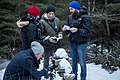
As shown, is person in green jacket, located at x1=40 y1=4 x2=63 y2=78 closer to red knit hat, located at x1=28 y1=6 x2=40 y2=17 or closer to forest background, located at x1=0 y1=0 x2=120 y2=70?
red knit hat, located at x1=28 y1=6 x2=40 y2=17

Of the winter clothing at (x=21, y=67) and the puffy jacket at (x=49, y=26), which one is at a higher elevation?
the puffy jacket at (x=49, y=26)

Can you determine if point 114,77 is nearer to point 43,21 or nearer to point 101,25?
point 43,21

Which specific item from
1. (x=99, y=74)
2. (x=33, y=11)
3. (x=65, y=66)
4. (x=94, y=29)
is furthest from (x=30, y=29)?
(x=94, y=29)

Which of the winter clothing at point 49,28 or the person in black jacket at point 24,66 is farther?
the winter clothing at point 49,28

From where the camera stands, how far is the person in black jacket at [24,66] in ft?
12.4

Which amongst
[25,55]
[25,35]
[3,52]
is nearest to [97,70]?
[25,35]

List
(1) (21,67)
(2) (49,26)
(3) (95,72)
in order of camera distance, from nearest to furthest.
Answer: (1) (21,67), (2) (49,26), (3) (95,72)

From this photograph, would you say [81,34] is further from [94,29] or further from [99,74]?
[94,29]

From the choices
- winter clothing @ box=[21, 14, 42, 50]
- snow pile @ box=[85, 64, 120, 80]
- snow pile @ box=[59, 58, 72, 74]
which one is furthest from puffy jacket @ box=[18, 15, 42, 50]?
snow pile @ box=[85, 64, 120, 80]

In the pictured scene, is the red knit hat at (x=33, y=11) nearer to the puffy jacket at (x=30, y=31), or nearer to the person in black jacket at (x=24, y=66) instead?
the puffy jacket at (x=30, y=31)

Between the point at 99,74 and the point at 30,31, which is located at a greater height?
the point at 30,31

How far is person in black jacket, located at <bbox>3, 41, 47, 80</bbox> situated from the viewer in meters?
3.79

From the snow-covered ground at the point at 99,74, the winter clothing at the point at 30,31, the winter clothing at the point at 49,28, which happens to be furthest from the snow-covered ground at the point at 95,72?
Answer: the winter clothing at the point at 30,31

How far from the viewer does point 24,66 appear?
380cm
